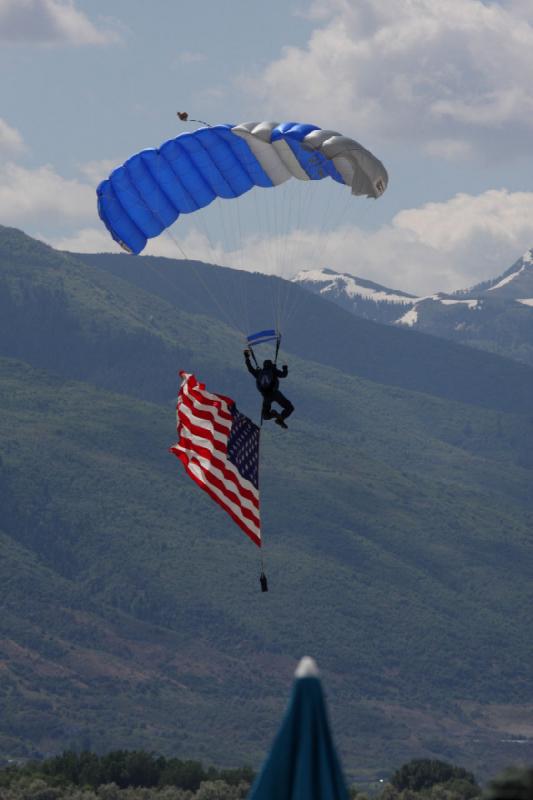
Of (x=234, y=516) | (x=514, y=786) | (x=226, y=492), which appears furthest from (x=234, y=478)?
(x=514, y=786)

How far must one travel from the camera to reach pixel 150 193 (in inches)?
2087

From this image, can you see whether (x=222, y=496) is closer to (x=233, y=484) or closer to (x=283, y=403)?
(x=233, y=484)

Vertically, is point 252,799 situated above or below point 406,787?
above

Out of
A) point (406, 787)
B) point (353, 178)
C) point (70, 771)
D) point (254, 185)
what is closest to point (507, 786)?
point (353, 178)

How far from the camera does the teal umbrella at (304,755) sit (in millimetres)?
21609

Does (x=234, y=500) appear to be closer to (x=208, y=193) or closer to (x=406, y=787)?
(x=208, y=193)

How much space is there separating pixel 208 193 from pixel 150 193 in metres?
1.73

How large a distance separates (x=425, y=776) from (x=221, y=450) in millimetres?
114353

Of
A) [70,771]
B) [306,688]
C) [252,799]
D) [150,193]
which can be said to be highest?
[150,193]

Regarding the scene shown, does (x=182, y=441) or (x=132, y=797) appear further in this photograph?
(x=132, y=797)

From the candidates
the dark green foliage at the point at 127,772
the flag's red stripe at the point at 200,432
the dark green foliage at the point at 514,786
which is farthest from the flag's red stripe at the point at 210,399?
the dark green foliage at the point at 127,772

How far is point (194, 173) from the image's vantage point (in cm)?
5278

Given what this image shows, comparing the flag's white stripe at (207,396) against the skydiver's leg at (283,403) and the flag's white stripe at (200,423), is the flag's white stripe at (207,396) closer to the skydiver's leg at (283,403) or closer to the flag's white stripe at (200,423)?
the flag's white stripe at (200,423)

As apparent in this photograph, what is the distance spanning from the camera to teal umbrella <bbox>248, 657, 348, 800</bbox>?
2161 centimetres
